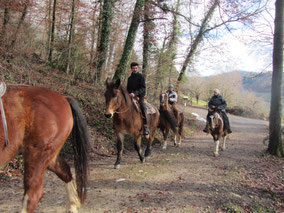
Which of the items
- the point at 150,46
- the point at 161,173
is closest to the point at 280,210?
the point at 161,173

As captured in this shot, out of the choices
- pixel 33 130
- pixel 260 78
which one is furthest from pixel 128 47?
pixel 260 78

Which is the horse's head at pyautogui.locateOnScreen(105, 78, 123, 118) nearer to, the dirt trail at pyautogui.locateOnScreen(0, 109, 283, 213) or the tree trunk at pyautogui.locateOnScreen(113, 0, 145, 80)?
the dirt trail at pyautogui.locateOnScreen(0, 109, 283, 213)

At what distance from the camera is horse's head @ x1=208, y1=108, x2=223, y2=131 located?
25.2 ft

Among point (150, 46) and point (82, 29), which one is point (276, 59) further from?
point (82, 29)

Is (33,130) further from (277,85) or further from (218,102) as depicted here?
(277,85)

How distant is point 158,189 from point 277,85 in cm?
646

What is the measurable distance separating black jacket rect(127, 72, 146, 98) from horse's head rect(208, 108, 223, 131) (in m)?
3.34

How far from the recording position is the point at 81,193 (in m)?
3.09

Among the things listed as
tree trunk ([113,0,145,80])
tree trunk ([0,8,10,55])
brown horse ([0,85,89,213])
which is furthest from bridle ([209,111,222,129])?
tree trunk ([0,8,10,55])

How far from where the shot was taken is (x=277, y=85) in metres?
7.40

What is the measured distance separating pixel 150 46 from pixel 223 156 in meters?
9.14

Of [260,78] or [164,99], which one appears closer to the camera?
[164,99]

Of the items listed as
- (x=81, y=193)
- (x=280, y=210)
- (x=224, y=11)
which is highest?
(x=224, y=11)

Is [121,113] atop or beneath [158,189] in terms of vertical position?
atop
